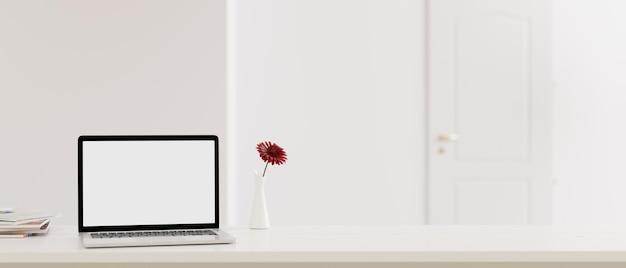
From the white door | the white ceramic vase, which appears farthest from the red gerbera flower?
the white door

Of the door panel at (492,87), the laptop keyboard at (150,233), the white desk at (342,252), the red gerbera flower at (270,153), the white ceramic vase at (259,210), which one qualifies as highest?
the door panel at (492,87)

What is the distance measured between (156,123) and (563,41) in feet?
8.70

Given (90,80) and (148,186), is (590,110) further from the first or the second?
(148,186)

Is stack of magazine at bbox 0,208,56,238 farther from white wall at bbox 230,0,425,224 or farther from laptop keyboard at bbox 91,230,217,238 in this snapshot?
white wall at bbox 230,0,425,224

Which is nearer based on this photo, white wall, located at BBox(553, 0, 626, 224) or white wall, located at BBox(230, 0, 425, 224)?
white wall, located at BBox(230, 0, 425, 224)

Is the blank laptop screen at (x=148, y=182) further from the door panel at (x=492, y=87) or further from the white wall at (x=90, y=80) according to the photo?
the door panel at (x=492, y=87)

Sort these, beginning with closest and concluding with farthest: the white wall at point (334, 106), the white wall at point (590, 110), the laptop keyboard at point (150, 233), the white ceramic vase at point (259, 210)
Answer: the laptop keyboard at point (150, 233) → the white ceramic vase at point (259, 210) → the white wall at point (334, 106) → the white wall at point (590, 110)

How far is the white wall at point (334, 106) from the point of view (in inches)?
191

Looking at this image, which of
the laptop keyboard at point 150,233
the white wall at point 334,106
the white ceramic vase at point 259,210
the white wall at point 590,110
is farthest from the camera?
the white wall at point 590,110

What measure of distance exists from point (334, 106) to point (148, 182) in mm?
3019

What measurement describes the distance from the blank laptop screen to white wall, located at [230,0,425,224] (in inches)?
112

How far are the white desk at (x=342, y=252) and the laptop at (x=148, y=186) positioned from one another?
9 cm

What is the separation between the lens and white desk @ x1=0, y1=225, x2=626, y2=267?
1678 mm

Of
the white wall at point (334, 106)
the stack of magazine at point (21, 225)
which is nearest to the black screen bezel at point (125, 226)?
the stack of magazine at point (21, 225)
